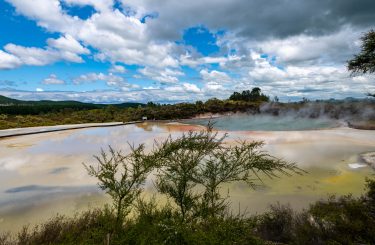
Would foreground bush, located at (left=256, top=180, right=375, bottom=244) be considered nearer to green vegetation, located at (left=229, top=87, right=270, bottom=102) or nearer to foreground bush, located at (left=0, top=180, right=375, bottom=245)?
foreground bush, located at (left=0, top=180, right=375, bottom=245)

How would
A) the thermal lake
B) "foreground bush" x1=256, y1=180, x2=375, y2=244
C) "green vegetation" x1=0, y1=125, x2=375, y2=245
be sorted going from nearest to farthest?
"green vegetation" x1=0, y1=125, x2=375, y2=245
"foreground bush" x1=256, y1=180, x2=375, y2=244
the thermal lake

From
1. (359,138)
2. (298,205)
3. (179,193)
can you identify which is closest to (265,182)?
(298,205)

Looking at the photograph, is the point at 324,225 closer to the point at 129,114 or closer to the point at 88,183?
the point at 88,183

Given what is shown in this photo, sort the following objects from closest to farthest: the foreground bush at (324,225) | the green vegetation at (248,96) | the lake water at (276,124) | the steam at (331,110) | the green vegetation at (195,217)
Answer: the green vegetation at (195,217)
the foreground bush at (324,225)
the lake water at (276,124)
the steam at (331,110)
the green vegetation at (248,96)

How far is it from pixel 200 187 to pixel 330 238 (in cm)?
693

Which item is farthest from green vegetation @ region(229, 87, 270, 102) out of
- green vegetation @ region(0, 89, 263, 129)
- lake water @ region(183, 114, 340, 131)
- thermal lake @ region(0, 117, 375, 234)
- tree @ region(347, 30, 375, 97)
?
tree @ region(347, 30, 375, 97)

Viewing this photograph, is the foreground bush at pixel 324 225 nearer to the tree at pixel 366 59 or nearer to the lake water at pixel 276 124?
the tree at pixel 366 59

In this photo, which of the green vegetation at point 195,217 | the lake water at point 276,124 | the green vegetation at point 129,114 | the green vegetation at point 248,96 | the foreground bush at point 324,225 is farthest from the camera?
the green vegetation at point 248,96

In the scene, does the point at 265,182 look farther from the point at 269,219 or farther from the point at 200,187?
the point at 269,219

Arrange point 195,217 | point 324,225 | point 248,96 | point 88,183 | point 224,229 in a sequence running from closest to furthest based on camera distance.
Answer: point 224,229 → point 195,217 → point 324,225 → point 88,183 → point 248,96

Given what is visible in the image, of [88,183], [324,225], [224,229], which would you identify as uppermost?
[224,229]

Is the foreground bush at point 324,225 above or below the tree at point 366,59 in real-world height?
below

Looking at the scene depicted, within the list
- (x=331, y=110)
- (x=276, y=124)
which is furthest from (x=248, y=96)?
(x=276, y=124)

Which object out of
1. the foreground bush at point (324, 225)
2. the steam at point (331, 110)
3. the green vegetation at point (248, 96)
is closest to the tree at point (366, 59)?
the foreground bush at point (324, 225)
